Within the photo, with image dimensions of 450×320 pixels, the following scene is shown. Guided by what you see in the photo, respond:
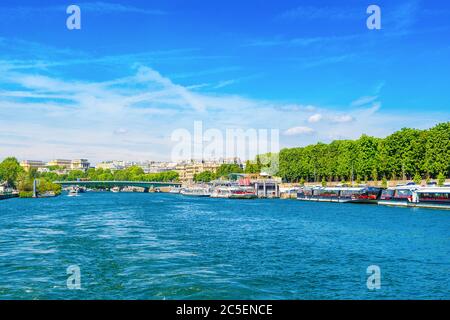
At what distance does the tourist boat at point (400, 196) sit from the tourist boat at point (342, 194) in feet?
11.5

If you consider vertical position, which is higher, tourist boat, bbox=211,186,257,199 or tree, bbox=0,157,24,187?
tree, bbox=0,157,24,187

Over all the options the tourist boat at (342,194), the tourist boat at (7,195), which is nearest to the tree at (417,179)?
the tourist boat at (342,194)

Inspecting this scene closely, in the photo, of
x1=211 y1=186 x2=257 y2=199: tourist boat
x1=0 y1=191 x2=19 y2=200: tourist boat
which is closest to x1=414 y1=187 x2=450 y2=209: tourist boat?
x1=211 y1=186 x2=257 y2=199: tourist boat

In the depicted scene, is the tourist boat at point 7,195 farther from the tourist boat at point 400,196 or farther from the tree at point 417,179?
the tree at point 417,179

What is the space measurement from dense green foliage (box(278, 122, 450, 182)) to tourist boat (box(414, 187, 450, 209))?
15.0 m

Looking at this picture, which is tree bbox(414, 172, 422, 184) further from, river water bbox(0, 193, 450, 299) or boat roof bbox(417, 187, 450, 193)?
river water bbox(0, 193, 450, 299)

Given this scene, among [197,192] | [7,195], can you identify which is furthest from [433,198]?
[7,195]

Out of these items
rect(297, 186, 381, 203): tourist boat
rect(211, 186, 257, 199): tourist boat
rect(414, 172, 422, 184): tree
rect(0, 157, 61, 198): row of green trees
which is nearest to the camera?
rect(297, 186, 381, 203): tourist boat

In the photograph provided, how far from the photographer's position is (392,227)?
3816 centimetres

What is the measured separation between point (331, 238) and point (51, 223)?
2372cm

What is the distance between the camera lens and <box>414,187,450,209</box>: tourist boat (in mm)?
56841

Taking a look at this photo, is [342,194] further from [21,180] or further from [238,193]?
[21,180]

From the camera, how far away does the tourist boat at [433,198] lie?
56.8 m
